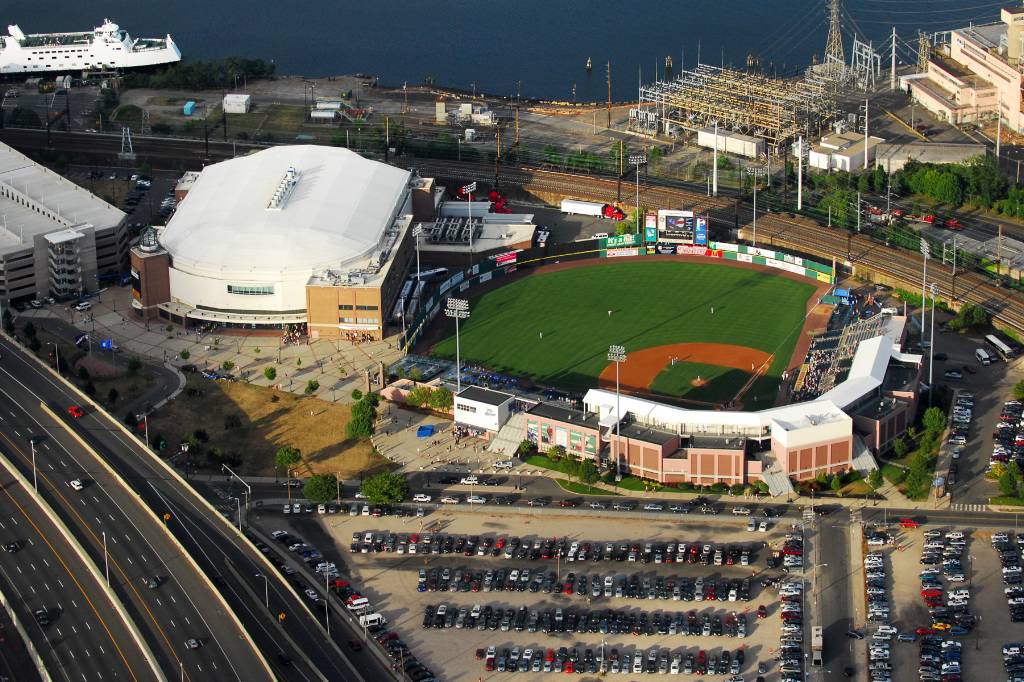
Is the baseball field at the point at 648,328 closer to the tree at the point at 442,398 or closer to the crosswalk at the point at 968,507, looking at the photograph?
the tree at the point at 442,398

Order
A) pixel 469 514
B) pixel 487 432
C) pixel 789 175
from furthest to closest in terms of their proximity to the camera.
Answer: pixel 789 175 < pixel 487 432 < pixel 469 514

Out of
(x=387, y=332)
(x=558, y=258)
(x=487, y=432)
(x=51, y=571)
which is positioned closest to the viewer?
(x=51, y=571)

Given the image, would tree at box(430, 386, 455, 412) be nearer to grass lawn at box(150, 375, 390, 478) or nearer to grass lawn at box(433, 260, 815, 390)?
grass lawn at box(150, 375, 390, 478)

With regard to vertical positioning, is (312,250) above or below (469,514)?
above

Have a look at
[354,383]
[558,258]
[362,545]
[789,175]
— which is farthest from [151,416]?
[789,175]

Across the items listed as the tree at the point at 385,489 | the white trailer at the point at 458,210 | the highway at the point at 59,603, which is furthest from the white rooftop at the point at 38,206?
the tree at the point at 385,489

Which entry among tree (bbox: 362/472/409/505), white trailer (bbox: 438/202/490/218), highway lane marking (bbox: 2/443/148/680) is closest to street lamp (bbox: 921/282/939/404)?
tree (bbox: 362/472/409/505)

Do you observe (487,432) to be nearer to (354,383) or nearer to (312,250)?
(354,383)

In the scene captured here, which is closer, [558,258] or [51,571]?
[51,571]
